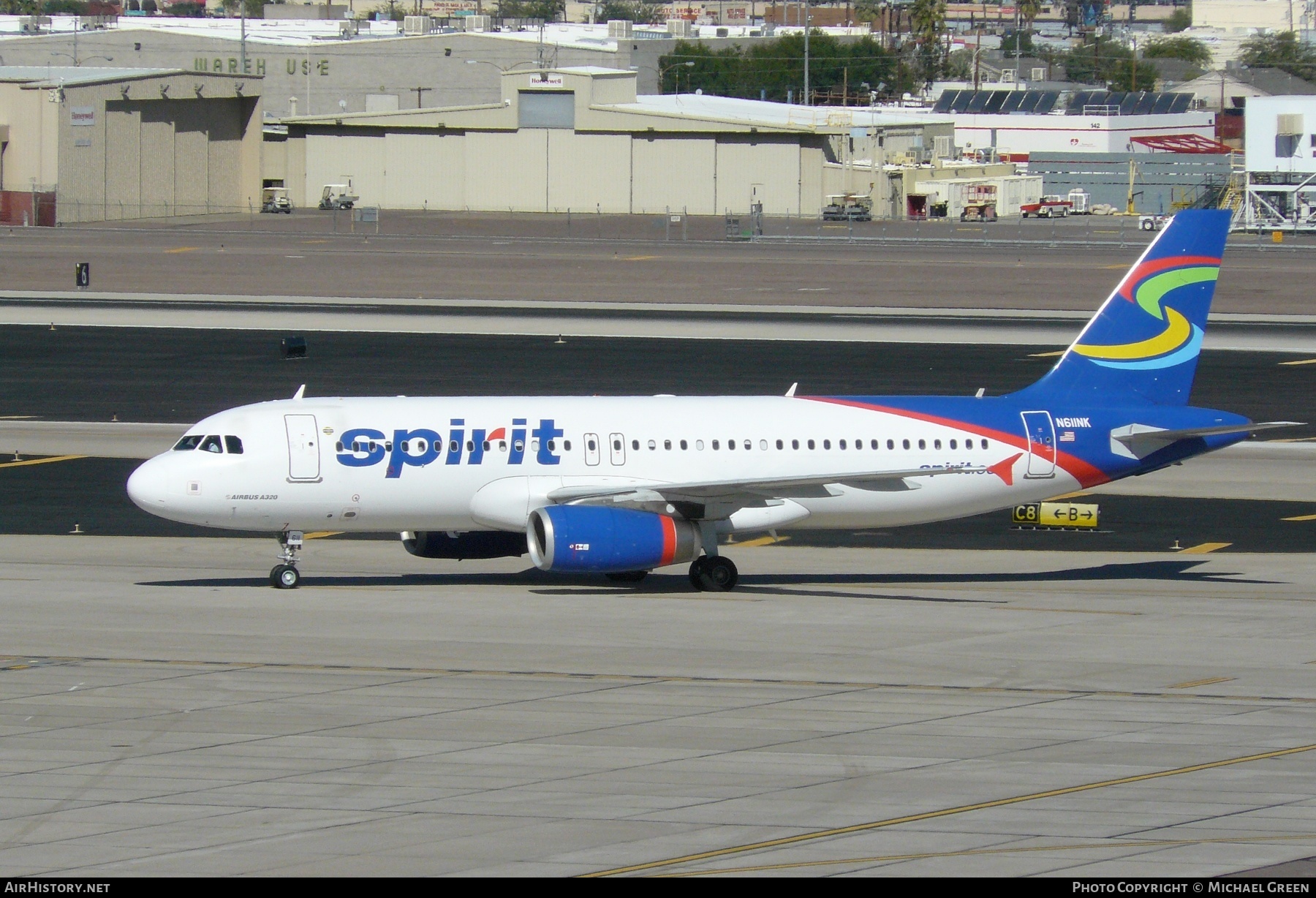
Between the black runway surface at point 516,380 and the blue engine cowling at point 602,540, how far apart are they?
915 centimetres

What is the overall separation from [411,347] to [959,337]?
24952 mm

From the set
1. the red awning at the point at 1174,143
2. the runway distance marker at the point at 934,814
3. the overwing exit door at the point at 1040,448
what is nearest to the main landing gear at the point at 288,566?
the overwing exit door at the point at 1040,448

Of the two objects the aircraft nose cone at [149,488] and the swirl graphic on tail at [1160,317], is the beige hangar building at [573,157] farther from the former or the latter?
the aircraft nose cone at [149,488]

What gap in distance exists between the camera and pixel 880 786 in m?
21.2

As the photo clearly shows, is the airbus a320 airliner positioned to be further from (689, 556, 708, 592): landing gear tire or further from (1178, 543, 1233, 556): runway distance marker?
(1178, 543, 1233, 556): runway distance marker

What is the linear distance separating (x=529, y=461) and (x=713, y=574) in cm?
448

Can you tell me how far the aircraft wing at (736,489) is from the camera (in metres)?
34.4

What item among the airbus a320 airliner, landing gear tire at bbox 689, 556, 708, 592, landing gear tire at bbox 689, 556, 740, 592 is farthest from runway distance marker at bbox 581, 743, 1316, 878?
landing gear tire at bbox 689, 556, 708, 592

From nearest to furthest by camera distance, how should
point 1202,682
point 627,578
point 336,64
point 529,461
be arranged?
point 1202,682, point 529,461, point 627,578, point 336,64

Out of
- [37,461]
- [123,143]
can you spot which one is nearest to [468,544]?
[37,461]

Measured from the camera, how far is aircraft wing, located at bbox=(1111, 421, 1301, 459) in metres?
37.1

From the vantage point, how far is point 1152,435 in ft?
122

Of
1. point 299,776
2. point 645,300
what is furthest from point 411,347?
point 299,776

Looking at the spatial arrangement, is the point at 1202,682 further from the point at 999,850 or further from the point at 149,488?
the point at 149,488
